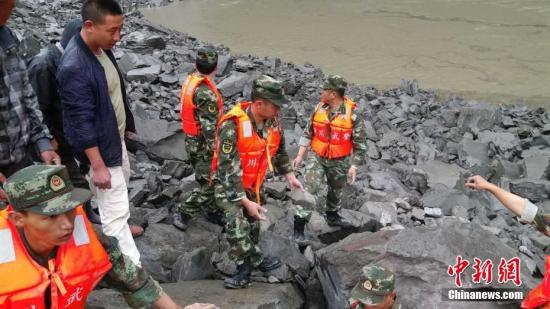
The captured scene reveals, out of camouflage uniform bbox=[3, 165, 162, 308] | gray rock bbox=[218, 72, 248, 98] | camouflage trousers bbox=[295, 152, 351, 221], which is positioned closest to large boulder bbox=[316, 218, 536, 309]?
camouflage trousers bbox=[295, 152, 351, 221]

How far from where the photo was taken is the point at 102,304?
3.63 meters

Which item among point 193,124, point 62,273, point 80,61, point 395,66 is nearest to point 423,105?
point 395,66

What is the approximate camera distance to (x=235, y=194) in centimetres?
409

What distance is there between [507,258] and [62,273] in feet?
11.5

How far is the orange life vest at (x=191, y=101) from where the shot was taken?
531 centimetres

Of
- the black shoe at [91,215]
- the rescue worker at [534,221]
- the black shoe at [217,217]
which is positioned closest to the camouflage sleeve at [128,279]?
the black shoe at [91,215]

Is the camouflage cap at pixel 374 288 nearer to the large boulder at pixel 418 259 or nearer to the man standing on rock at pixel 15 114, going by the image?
the large boulder at pixel 418 259

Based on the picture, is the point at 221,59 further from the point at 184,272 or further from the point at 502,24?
the point at 502,24

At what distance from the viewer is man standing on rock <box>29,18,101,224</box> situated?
404 centimetres

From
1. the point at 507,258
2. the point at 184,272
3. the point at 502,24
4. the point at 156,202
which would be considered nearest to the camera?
the point at 507,258

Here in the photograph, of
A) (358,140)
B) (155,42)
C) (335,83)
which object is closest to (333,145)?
(358,140)

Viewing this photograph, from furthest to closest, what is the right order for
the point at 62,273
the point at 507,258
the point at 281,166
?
the point at 281,166 < the point at 507,258 < the point at 62,273

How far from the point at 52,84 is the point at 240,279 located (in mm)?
2327

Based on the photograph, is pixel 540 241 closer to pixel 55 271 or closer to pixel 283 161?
pixel 283 161
